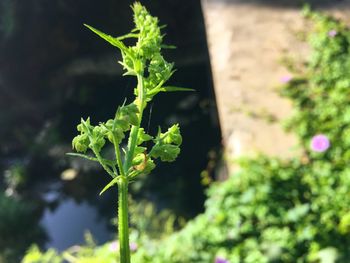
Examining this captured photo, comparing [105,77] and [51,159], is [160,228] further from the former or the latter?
[105,77]

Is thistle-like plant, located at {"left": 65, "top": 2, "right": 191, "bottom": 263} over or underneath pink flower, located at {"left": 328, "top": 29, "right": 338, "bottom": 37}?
underneath

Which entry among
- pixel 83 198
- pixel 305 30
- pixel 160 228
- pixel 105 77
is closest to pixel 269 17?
pixel 305 30

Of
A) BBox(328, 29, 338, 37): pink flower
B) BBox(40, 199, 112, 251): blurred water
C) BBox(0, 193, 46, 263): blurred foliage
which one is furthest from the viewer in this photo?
BBox(40, 199, 112, 251): blurred water

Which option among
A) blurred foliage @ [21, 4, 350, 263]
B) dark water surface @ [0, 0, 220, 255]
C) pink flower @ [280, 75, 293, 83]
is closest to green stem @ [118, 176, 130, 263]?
blurred foliage @ [21, 4, 350, 263]

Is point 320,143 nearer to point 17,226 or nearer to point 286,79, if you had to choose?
point 286,79

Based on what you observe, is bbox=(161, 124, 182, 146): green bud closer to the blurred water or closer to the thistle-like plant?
the thistle-like plant

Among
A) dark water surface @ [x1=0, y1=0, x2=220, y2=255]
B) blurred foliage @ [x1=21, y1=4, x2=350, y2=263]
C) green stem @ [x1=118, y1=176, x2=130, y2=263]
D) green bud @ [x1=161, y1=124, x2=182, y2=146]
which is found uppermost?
dark water surface @ [x1=0, y1=0, x2=220, y2=255]

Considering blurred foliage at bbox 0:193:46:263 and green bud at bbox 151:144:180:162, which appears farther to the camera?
blurred foliage at bbox 0:193:46:263
